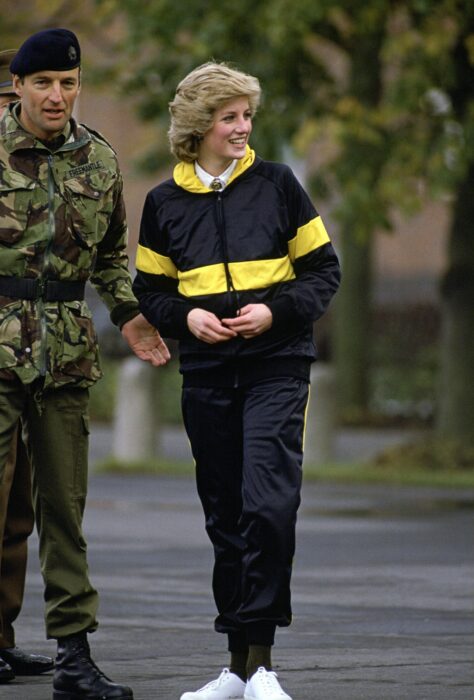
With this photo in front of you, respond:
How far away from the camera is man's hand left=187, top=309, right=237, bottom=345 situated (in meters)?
6.06

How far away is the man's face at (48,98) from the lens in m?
6.04

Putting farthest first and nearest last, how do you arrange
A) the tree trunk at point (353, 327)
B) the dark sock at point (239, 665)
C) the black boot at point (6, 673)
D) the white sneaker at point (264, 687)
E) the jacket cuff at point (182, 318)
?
the tree trunk at point (353, 327), the black boot at point (6, 673), the dark sock at point (239, 665), the jacket cuff at point (182, 318), the white sneaker at point (264, 687)

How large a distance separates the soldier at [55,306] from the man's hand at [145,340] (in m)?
0.29

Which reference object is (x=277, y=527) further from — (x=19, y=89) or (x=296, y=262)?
(x=19, y=89)

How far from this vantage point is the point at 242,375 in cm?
618

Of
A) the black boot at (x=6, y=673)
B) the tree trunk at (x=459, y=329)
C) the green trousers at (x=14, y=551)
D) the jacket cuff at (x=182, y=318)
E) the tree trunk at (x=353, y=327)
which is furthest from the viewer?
the tree trunk at (x=353, y=327)

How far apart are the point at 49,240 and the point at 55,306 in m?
0.20

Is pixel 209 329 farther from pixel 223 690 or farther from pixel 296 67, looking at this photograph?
pixel 296 67

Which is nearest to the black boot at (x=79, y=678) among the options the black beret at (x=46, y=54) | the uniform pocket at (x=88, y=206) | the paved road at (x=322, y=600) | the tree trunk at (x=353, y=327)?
the paved road at (x=322, y=600)

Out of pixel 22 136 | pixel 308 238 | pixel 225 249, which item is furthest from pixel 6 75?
pixel 308 238

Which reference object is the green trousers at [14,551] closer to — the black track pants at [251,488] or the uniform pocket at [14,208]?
the black track pants at [251,488]

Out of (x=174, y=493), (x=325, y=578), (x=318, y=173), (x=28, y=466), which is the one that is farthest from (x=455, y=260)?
(x=28, y=466)

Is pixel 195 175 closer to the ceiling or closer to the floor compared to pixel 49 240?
closer to the ceiling

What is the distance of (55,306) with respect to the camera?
6109 millimetres
